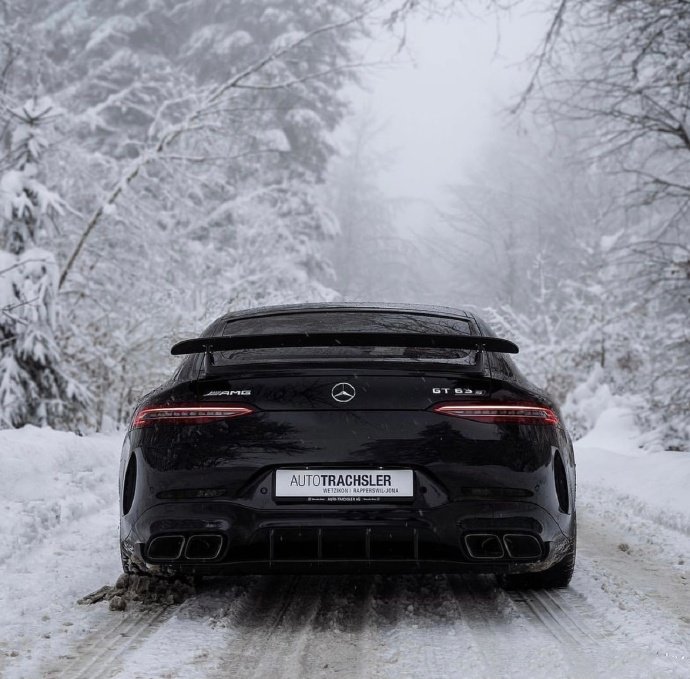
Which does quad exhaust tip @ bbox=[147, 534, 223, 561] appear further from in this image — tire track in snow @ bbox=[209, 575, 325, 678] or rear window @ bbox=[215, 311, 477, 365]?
rear window @ bbox=[215, 311, 477, 365]

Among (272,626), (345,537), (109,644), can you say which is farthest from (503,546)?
(109,644)

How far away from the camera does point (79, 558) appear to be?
474 cm

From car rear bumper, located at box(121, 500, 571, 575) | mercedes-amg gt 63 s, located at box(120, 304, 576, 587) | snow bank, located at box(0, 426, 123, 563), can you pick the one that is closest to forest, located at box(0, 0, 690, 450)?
snow bank, located at box(0, 426, 123, 563)

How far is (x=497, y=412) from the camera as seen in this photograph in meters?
3.58

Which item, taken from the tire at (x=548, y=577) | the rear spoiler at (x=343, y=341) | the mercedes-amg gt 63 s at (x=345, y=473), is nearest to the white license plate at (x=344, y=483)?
the mercedes-amg gt 63 s at (x=345, y=473)

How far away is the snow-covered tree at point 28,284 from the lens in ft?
31.8

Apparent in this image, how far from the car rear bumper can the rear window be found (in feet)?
2.13

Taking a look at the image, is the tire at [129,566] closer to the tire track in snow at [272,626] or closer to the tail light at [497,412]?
the tire track in snow at [272,626]

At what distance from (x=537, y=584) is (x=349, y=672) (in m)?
1.48

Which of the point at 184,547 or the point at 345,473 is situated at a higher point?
the point at 345,473

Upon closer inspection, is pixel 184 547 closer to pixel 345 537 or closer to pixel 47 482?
pixel 345 537

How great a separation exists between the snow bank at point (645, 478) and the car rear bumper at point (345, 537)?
307 centimetres

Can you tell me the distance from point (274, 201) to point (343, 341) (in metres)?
26.3

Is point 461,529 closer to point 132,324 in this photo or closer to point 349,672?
point 349,672
